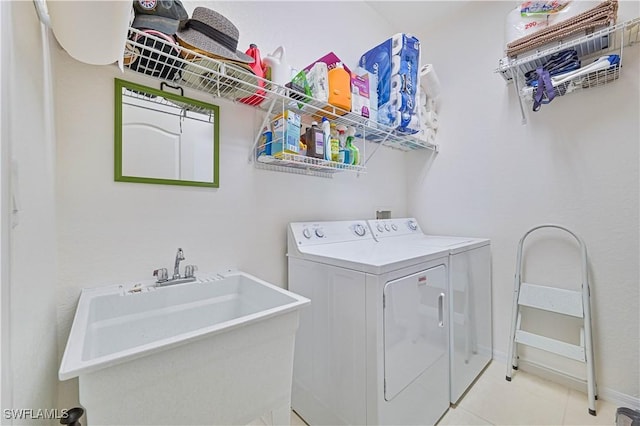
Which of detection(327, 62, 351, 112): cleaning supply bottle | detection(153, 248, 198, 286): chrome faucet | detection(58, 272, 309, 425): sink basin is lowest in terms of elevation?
detection(58, 272, 309, 425): sink basin

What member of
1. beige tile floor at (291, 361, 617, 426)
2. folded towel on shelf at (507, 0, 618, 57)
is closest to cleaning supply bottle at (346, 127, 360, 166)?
folded towel on shelf at (507, 0, 618, 57)

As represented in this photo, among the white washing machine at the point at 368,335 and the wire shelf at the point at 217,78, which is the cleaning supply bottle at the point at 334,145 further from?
the white washing machine at the point at 368,335

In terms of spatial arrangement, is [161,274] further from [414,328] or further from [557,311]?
[557,311]

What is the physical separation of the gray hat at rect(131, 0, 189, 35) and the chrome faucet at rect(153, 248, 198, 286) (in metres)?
0.95

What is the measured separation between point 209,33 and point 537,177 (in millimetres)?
2364

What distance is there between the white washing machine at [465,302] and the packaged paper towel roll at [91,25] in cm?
176

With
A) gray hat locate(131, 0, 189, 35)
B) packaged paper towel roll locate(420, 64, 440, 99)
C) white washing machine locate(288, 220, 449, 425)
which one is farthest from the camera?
packaged paper towel roll locate(420, 64, 440, 99)

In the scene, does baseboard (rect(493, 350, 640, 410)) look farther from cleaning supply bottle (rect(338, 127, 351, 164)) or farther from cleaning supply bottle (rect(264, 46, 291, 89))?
cleaning supply bottle (rect(264, 46, 291, 89))

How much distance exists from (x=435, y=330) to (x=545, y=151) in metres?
1.61

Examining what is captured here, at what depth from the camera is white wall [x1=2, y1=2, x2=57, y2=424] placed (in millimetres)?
560

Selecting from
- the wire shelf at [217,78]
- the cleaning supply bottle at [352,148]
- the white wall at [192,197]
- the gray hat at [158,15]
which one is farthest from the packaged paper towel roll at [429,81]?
the gray hat at [158,15]

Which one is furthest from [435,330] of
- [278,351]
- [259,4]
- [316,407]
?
[259,4]

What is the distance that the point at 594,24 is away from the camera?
5.21 ft

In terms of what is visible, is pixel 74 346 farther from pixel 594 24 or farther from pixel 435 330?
pixel 594 24
